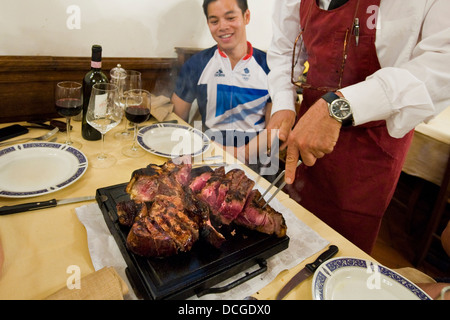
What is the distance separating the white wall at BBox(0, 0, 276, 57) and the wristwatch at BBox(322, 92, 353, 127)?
1.43 m

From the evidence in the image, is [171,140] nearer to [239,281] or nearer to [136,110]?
[136,110]

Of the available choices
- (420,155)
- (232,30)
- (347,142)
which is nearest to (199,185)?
(347,142)

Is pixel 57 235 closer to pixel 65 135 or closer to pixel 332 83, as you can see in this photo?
pixel 65 135

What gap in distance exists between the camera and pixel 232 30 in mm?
2316

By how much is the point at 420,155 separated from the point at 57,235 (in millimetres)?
2620

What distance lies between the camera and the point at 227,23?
230 centimetres

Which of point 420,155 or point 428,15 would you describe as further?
point 420,155

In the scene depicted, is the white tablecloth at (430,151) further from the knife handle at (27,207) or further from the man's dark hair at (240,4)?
the knife handle at (27,207)

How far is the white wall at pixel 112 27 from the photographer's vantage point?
1737 millimetres

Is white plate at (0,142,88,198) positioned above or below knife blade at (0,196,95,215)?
above

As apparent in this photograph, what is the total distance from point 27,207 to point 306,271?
0.95m

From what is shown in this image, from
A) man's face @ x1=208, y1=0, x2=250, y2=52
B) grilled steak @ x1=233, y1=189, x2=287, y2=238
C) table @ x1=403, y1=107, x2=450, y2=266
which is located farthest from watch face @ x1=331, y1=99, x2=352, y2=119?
table @ x1=403, y1=107, x2=450, y2=266

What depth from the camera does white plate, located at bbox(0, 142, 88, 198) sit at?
3.72ft

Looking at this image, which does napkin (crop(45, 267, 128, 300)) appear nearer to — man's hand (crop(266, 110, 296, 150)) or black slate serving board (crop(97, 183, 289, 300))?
black slate serving board (crop(97, 183, 289, 300))
